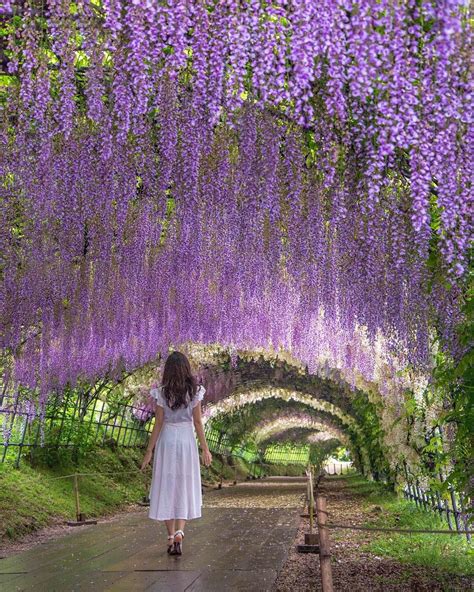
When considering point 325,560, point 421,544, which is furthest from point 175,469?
point 421,544

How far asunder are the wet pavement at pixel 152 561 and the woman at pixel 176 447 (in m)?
0.38

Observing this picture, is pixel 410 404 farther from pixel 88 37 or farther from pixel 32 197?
pixel 88 37

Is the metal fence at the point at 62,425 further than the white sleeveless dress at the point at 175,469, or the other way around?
the metal fence at the point at 62,425

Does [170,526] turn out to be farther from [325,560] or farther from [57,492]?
[57,492]

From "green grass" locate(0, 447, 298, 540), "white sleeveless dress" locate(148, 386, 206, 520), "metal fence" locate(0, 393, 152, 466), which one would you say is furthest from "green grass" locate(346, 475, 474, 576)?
"metal fence" locate(0, 393, 152, 466)

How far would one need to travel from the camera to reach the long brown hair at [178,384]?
5344 millimetres

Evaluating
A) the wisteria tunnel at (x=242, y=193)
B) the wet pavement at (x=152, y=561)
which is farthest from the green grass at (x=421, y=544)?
the wet pavement at (x=152, y=561)

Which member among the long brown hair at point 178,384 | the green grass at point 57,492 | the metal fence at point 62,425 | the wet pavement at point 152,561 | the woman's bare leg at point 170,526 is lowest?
the wet pavement at point 152,561

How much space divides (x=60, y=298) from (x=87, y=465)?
677 centimetres

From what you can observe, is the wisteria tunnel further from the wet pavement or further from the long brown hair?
the wet pavement

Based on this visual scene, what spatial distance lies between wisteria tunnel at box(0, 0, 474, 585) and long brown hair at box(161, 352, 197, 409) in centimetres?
119

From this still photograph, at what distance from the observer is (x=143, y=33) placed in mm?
3098

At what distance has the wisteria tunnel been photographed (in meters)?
3.09

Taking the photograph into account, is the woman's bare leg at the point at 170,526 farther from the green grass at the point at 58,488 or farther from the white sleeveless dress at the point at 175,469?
the green grass at the point at 58,488
